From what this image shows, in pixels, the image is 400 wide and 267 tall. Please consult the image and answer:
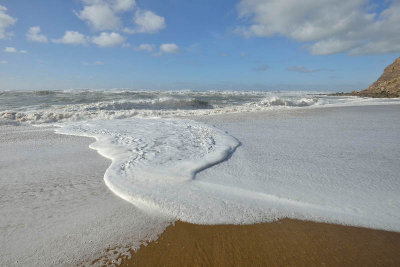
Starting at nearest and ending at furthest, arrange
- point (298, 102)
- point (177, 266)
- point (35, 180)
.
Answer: point (177, 266) → point (35, 180) → point (298, 102)

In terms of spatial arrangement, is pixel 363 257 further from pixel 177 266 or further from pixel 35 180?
pixel 35 180

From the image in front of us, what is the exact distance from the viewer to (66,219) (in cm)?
149

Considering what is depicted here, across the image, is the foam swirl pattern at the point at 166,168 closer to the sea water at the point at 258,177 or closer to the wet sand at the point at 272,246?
the sea water at the point at 258,177

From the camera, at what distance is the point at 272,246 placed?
1262 mm

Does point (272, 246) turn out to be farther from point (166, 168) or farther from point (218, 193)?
point (166, 168)

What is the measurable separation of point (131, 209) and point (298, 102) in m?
15.7

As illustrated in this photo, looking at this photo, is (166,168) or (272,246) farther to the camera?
(166,168)

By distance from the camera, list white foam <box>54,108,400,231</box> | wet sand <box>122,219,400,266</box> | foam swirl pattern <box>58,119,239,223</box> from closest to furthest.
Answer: wet sand <box>122,219,400,266</box>, white foam <box>54,108,400,231</box>, foam swirl pattern <box>58,119,239,223</box>

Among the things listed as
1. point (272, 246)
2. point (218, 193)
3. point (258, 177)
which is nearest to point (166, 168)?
point (218, 193)

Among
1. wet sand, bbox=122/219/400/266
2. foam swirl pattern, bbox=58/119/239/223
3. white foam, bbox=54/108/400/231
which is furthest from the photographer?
foam swirl pattern, bbox=58/119/239/223

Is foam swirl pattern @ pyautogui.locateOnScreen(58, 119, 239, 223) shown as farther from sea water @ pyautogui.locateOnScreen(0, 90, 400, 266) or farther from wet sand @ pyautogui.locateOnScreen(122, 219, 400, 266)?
wet sand @ pyautogui.locateOnScreen(122, 219, 400, 266)

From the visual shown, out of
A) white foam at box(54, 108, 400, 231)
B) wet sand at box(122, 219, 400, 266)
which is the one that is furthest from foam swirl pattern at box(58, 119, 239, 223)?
wet sand at box(122, 219, 400, 266)

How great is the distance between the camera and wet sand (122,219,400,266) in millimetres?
1155

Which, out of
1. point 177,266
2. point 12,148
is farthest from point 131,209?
point 12,148
